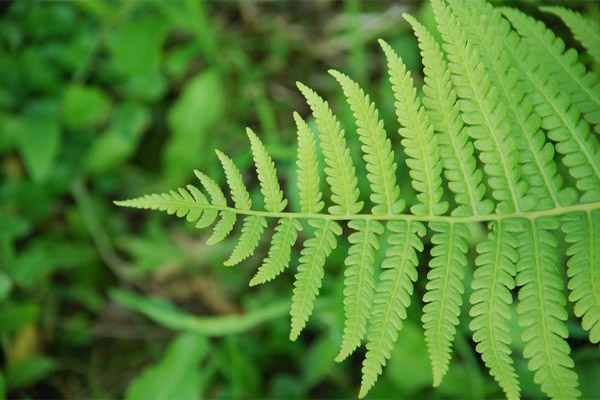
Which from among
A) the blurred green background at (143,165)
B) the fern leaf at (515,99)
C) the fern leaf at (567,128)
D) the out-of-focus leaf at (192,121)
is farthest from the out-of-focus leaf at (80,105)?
the fern leaf at (567,128)

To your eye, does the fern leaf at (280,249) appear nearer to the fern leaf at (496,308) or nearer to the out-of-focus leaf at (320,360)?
the fern leaf at (496,308)

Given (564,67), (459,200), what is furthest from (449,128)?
(564,67)

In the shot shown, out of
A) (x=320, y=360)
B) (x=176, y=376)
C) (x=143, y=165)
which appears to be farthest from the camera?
(x=143, y=165)

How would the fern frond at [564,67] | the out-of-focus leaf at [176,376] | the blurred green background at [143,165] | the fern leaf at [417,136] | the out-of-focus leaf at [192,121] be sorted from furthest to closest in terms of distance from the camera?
the out-of-focus leaf at [192,121] → the blurred green background at [143,165] → the out-of-focus leaf at [176,376] → the fern frond at [564,67] → the fern leaf at [417,136]

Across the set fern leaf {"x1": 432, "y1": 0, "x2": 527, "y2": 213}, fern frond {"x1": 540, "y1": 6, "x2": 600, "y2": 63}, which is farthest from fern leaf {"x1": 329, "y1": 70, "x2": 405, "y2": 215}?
fern frond {"x1": 540, "y1": 6, "x2": 600, "y2": 63}

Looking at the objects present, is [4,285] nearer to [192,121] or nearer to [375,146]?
[192,121]
